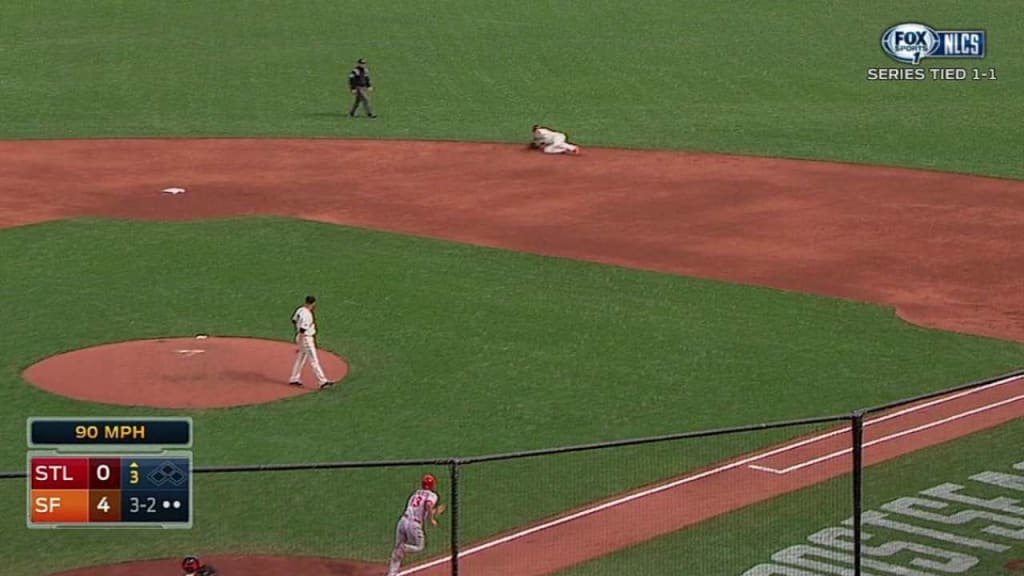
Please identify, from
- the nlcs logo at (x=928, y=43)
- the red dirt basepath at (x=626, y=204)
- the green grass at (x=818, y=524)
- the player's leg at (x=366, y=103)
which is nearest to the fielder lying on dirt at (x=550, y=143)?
the red dirt basepath at (x=626, y=204)

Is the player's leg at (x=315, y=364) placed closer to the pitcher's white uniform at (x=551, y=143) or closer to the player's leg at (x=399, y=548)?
the player's leg at (x=399, y=548)

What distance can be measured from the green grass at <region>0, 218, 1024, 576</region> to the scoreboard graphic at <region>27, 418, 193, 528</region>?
10.5 ft

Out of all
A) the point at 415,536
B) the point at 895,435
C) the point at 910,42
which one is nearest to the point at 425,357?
the point at 895,435

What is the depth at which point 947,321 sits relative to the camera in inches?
1247

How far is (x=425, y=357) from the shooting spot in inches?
1134

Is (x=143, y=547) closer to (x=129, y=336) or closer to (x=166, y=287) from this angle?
Answer: (x=129, y=336)

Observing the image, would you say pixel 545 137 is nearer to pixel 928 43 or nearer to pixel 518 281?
pixel 518 281

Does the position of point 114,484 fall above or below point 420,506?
above

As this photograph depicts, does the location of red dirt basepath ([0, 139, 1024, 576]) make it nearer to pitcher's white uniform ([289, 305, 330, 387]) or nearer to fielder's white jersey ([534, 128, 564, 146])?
fielder's white jersey ([534, 128, 564, 146])

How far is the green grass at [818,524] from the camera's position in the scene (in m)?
19.2

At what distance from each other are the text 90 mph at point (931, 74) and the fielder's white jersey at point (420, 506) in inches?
1889

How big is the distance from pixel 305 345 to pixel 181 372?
256 cm

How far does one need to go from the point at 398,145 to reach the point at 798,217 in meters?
14.2

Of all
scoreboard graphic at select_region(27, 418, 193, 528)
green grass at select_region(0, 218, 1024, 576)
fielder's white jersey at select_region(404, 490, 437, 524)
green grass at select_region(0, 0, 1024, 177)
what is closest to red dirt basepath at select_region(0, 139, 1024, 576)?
green grass at select_region(0, 218, 1024, 576)
